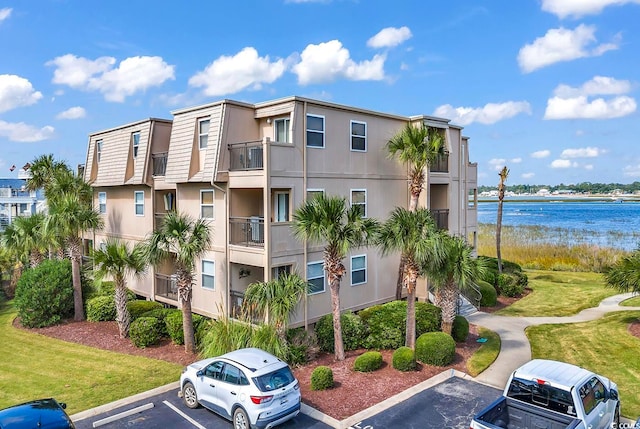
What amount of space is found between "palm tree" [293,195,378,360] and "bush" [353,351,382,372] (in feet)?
5.52

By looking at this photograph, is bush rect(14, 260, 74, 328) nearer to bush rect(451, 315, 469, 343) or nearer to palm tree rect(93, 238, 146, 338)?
palm tree rect(93, 238, 146, 338)

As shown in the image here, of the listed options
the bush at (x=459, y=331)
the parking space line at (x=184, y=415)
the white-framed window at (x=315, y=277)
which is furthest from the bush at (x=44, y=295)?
the bush at (x=459, y=331)

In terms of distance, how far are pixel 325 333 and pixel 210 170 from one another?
825cm

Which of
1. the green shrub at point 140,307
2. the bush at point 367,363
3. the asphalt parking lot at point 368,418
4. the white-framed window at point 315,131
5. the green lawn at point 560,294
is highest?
the white-framed window at point 315,131

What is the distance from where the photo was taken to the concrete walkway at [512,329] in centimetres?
1507

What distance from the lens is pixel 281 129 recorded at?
738 inches

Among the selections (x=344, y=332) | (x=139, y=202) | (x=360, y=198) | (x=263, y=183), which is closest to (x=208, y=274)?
(x=263, y=183)

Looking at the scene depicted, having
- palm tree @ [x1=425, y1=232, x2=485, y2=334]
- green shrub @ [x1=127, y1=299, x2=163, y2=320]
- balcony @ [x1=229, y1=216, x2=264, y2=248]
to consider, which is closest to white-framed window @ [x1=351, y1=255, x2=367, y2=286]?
palm tree @ [x1=425, y1=232, x2=485, y2=334]

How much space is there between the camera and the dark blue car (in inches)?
358

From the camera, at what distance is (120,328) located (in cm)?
1981

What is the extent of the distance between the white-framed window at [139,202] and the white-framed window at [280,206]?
9.23 metres

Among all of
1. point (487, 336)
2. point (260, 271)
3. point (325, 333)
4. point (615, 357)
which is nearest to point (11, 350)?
point (260, 271)

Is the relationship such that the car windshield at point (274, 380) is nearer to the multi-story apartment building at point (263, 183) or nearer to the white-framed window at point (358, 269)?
the multi-story apartment building at point (263, 183)

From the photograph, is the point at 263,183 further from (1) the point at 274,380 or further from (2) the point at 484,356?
(2) the point at 484,356
